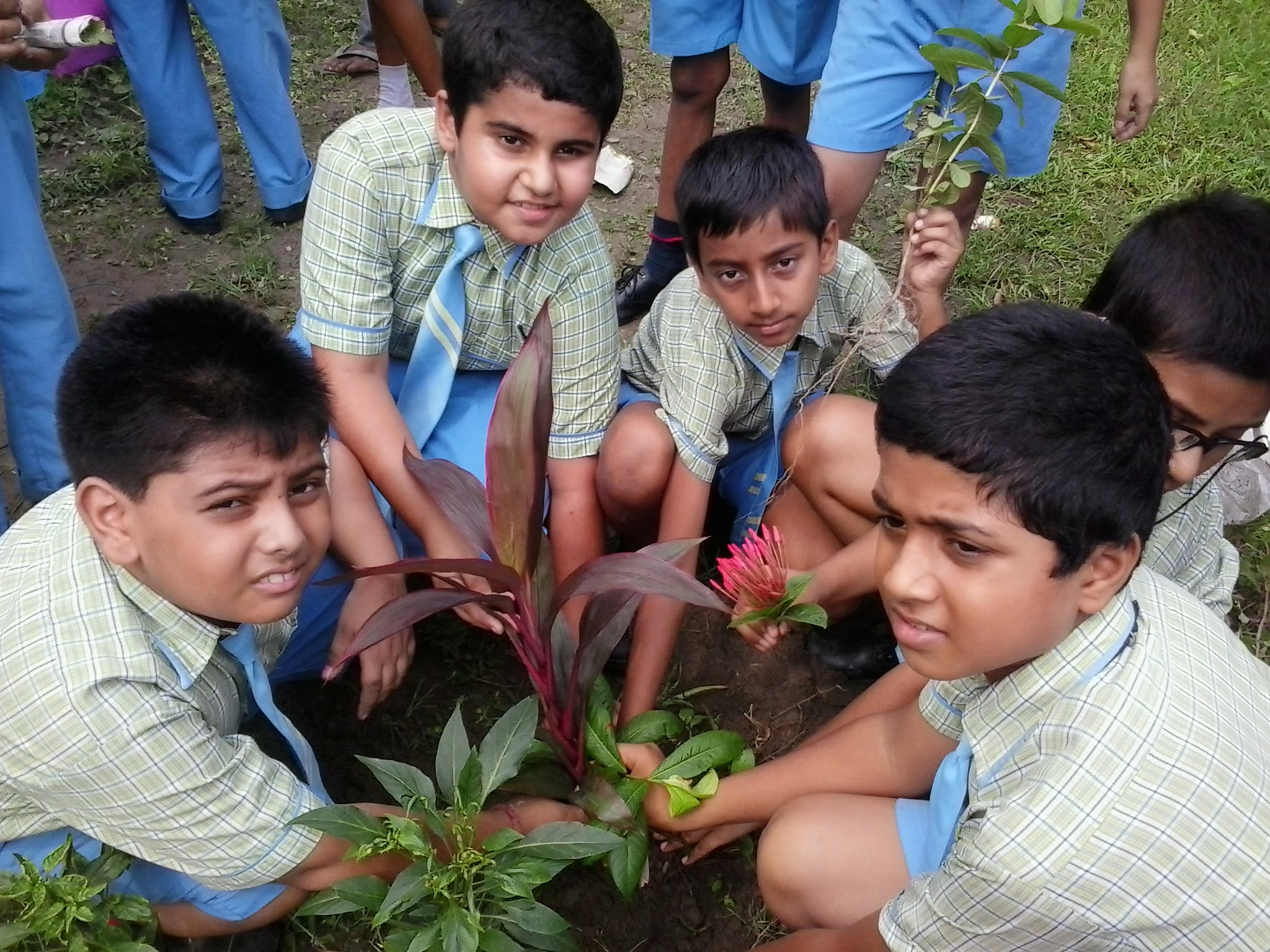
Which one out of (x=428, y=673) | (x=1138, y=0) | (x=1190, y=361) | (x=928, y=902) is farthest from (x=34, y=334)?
(x=1138, y=0)

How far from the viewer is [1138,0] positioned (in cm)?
185

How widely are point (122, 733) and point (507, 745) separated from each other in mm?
453

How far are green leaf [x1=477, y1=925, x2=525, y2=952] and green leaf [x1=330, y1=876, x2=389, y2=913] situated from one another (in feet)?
0.44

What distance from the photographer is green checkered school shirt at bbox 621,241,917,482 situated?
1.64 m

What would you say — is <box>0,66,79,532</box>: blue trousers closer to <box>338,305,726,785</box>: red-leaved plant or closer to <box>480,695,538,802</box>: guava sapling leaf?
<box>338,305,726,785</box>: red-leaved plant

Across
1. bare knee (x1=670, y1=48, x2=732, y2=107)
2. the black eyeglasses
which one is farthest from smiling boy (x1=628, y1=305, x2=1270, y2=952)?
bare knee (x1=670, y1=48, x2=732, y2=107)

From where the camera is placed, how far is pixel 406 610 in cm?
118

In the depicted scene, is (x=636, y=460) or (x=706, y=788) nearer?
(x=706, y=788)

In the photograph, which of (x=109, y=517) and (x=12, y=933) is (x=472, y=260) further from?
(x=12, y=933)

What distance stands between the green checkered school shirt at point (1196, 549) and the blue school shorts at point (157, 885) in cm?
134

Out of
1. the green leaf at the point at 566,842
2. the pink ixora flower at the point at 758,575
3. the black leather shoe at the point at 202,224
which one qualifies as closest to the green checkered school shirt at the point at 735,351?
the pink ixora flower at the point at 758,575

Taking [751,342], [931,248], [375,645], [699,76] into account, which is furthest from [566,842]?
[699,76]

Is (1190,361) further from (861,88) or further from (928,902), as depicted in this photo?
(861,88)

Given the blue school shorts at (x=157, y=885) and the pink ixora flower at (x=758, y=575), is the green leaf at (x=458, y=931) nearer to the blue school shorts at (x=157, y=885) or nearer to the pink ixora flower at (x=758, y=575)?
the blue school shorts at (x=157, y=885)
